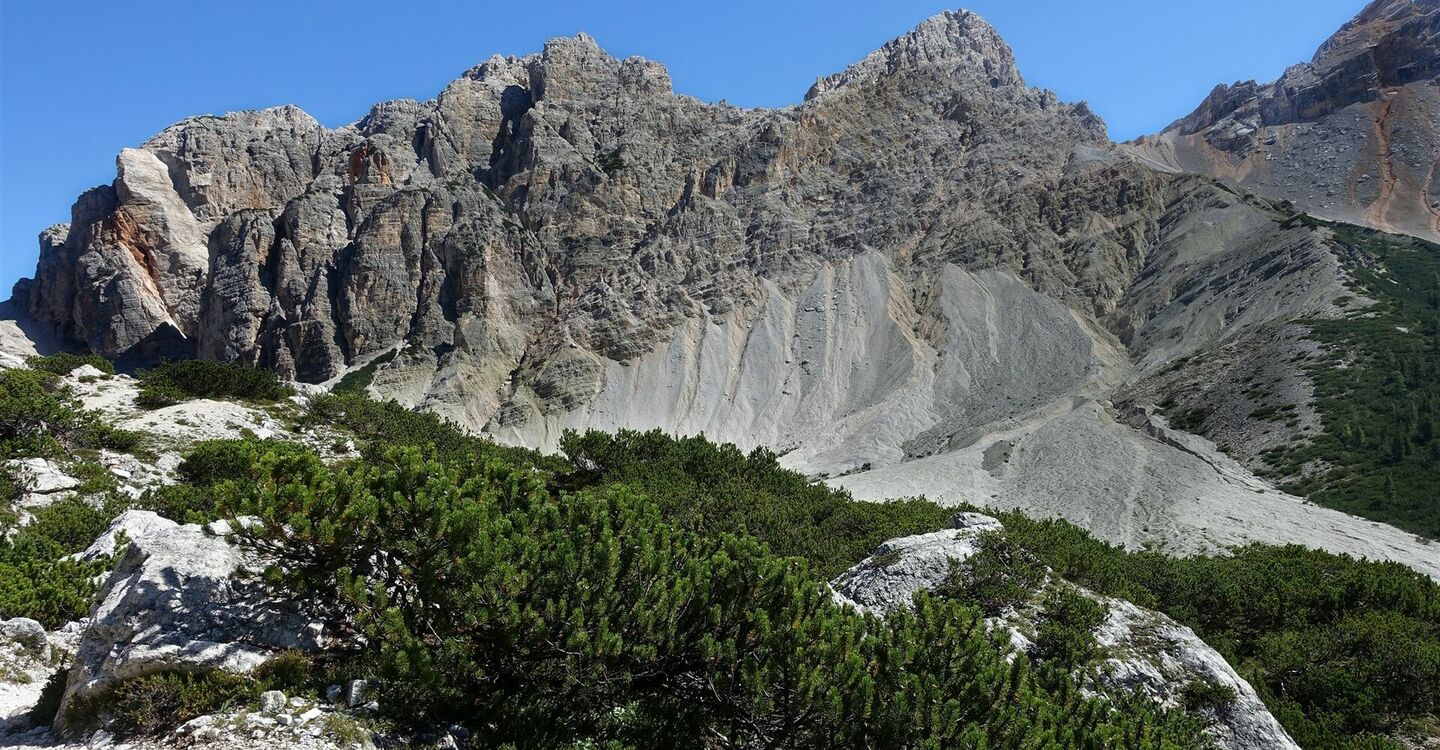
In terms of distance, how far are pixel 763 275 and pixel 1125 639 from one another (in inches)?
→ 3771

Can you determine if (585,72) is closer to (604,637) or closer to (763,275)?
(763,275)

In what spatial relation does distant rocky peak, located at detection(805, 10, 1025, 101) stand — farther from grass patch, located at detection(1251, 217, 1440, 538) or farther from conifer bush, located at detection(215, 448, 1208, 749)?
conifer bush, located at detection(215, 448, 1208, 749)

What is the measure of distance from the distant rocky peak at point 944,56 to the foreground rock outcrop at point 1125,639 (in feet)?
418

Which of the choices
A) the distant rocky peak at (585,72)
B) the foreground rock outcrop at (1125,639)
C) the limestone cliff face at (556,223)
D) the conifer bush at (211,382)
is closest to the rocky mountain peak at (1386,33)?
the limestone cliff face at (556,223)

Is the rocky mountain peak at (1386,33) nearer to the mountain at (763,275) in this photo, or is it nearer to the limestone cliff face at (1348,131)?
the limestone cliff face at (1348,131)

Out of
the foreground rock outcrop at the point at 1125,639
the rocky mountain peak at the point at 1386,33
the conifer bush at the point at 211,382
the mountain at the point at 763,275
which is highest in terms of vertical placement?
the rocky mountain peak at the point at 1386,33

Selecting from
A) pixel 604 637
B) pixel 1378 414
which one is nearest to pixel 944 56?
pixel 1378 414

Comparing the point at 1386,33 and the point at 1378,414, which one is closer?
the point at 1378,414

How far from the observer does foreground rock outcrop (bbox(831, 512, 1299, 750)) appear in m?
11.8

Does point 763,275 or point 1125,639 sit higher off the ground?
point 763,275

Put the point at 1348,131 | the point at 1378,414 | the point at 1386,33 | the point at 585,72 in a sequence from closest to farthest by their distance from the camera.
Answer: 1. the point at 1378,414
2. the point at 1348,131
3. the point at 1386,33
4. the point at 585,72

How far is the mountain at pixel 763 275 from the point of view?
75.6 meters

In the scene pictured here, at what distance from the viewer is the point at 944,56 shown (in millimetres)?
144875

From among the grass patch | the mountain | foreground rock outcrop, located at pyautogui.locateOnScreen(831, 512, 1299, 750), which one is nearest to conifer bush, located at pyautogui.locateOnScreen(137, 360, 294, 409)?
foreground rock outcrop, located at pyautogui.locateOnScreen(831, 512, 1299, 750)
